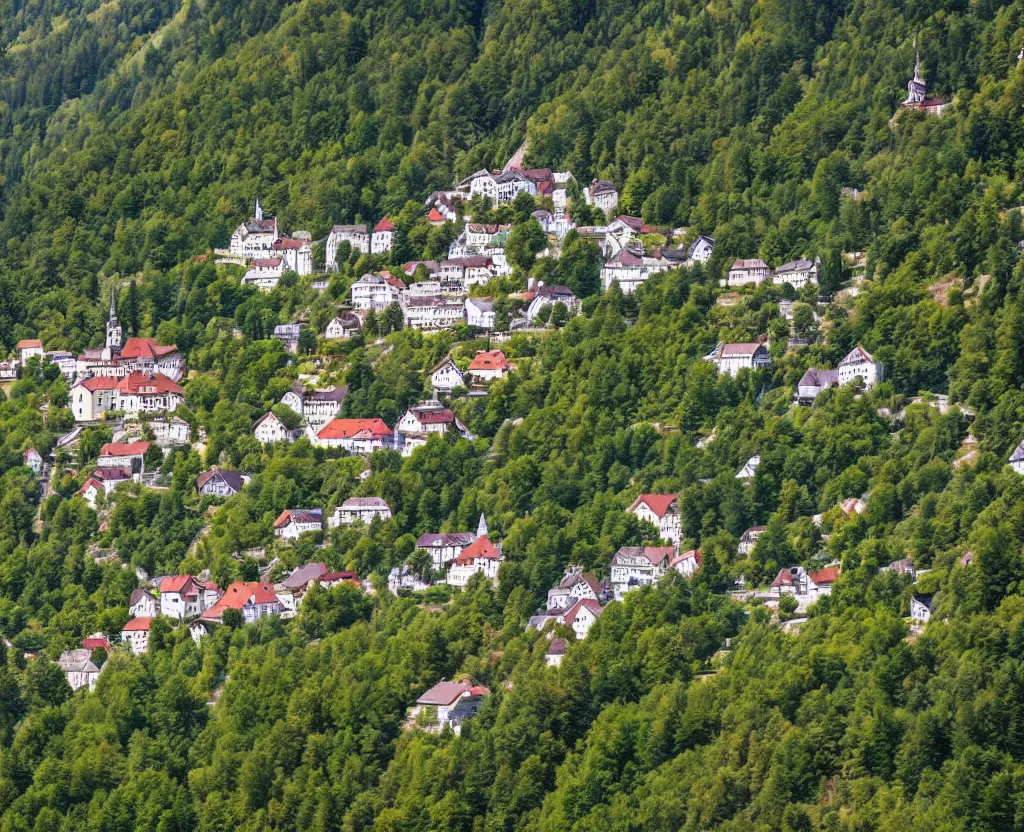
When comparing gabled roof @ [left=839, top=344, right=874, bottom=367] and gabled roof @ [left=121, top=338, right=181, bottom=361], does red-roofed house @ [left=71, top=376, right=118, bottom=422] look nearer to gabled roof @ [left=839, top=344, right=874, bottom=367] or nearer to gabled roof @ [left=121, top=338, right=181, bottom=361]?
gabled roof @ [left=121, top=338, right=181, bottom=361]

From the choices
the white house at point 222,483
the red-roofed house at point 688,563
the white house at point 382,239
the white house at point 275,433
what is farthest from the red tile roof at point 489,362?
the red-roofed house at point 688,563

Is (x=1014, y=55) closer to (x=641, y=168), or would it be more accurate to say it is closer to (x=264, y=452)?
(x=641, y=168)

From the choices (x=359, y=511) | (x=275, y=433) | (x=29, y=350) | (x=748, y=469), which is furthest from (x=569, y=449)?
(x=29, y=350)

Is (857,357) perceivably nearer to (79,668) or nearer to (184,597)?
(184,597)

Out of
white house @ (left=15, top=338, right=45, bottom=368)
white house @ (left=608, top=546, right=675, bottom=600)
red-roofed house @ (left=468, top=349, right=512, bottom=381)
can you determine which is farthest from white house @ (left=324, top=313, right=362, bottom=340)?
white house @ (left=608, top=546, right=675, bottom=600)

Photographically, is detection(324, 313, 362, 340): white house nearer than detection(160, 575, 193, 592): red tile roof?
No

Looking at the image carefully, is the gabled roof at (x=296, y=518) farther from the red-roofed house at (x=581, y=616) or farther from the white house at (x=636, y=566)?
the red-roofed house at (x=581, y=616)

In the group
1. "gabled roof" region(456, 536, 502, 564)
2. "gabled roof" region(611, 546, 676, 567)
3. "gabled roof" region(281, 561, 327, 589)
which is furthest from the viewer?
"gabled roof" region(281, 561, 327, 589)
